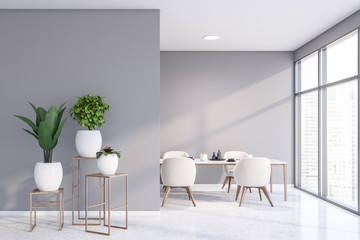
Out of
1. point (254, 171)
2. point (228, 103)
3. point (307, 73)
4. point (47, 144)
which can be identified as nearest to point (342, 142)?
point (254, 171)

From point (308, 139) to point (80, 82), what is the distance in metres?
4.10

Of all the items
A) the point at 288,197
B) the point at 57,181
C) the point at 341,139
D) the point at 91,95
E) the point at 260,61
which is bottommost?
the point at 288,197

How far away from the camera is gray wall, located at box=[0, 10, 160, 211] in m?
4.53

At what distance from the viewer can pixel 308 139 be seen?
21.3 feet

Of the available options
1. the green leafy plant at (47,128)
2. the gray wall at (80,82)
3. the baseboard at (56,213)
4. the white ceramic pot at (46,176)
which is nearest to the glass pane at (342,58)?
the gray wall at (80,82)

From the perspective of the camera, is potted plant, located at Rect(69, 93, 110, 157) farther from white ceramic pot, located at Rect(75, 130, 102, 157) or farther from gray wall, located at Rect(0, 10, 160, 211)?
gray wall, located at Rect(0, 10, 160, 211)

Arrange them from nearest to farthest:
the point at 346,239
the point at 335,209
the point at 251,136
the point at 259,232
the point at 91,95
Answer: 1. the point at 346,239
2. the point at 259,232
3. the point at 91,95
4. the point at 335,209
5. the point at 251,136

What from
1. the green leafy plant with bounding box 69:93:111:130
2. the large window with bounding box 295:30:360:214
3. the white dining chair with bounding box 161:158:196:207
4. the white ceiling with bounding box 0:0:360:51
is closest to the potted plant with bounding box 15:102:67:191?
the green leafy plant with bounding box 69:93:111:130

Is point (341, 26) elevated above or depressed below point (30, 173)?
above

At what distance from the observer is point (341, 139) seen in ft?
17.5

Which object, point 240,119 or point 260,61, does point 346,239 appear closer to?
point 240,119

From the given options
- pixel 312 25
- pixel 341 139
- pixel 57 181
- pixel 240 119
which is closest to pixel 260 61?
pixel 240 119

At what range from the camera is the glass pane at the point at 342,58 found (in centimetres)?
497

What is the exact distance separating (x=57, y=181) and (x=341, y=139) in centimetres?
395
